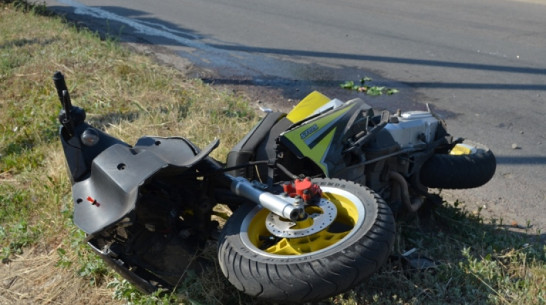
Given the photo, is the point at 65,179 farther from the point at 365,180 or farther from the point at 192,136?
the point at 365,180

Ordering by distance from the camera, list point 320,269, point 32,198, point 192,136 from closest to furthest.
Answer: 1. point 320,269
2. point 32,198
3. point 192,136

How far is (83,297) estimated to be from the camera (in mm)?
3602

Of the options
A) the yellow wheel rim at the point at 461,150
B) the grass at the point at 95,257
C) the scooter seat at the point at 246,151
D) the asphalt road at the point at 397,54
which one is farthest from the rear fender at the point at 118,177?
the asphalt road at the point at 397,54

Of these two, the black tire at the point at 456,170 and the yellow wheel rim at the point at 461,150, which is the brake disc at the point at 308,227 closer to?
the black tire at the point at 456,170

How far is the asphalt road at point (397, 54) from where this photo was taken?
5.83 m

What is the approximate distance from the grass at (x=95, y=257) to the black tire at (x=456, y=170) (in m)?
0.20

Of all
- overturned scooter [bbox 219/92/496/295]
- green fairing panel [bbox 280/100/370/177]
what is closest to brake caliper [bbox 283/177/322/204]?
overturned scooter [bbox 219/92/496/295]

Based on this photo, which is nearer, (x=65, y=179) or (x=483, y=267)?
(x=483, y=267)

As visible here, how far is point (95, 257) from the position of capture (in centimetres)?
Result: 377

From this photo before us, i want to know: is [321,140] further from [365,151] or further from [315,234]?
[315,234]

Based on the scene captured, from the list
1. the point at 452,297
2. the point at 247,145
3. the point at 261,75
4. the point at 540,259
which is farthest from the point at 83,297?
the point at 261,75

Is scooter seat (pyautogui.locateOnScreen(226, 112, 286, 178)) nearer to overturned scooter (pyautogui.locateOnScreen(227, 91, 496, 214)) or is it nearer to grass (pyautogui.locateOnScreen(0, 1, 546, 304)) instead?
overturned scooter (pyautogui.locateOnScreen(227, 91, 496, 214))

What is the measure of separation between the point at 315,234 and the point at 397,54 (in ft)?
21.6

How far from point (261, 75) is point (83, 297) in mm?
4974
